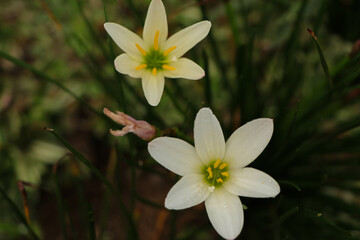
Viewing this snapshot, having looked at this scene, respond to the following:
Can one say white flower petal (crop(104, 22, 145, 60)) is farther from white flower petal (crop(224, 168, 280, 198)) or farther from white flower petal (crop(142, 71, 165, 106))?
white flower petal (crop(224, 168, 280, 198))

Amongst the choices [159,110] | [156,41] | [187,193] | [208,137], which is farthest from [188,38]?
[159,110]

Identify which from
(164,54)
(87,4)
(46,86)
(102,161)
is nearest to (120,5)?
(87,4)

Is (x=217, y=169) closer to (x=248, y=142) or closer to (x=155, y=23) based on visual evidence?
(x=248, y=142)

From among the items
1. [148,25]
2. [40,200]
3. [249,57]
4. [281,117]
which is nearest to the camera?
[148,25]

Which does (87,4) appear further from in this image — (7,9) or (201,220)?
(201,220)

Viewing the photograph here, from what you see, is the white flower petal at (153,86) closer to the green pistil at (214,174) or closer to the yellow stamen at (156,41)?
the yellow stamen at (156,41)

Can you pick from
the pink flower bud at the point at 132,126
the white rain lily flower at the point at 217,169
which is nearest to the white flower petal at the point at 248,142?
the white rain lily flower at the point at 217,169
